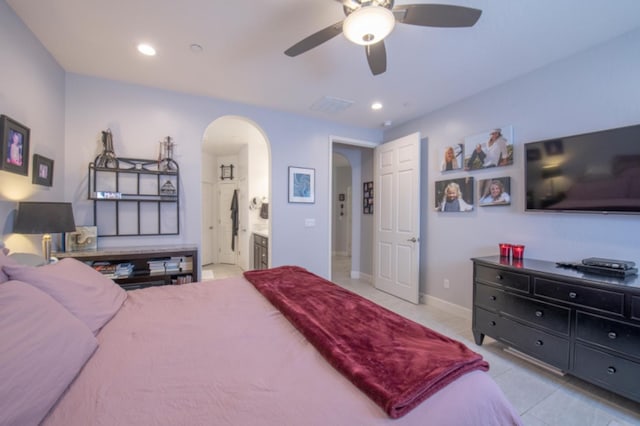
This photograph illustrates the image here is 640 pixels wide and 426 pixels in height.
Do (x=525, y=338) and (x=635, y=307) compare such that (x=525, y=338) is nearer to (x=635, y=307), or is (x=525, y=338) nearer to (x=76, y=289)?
(x=635, y=307)

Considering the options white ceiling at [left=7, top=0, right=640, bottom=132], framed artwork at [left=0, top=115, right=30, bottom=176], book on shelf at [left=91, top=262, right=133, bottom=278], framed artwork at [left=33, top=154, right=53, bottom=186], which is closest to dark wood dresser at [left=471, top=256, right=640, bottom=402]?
white ceiling at [left=7, top=0, right=640, bottom=132]

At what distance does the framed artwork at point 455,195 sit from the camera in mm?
3236

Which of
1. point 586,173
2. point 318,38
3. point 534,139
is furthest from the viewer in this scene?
point 534,139

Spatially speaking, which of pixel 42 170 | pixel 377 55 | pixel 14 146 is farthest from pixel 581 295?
pixel 42 170

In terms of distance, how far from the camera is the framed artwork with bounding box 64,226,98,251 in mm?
2674

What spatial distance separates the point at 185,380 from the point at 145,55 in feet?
8.88

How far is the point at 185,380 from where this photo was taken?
944 millimetres

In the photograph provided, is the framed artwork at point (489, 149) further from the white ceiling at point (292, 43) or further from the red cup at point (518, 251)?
the red cup at point (518, 251)

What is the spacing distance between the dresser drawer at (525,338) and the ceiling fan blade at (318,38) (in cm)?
265

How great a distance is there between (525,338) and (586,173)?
144 centimetres

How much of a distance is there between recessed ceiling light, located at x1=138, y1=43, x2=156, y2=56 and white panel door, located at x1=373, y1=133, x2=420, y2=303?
10.0 feet

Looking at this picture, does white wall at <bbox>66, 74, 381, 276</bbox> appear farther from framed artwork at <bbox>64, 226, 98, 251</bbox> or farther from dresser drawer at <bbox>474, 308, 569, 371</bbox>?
dresser drawer at <bbox>474, 308, 569, 371</bbox>

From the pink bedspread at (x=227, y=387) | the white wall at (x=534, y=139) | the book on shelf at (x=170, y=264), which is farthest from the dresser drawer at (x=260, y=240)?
the pink bedspread at (x=227, y=387)

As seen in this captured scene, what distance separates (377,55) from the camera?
195 centimetres
